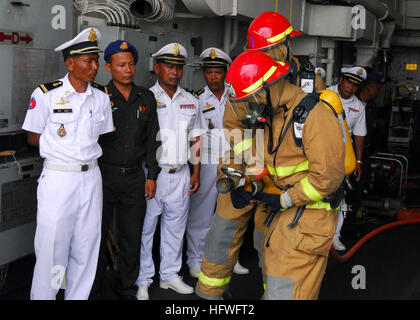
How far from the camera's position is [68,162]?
3131 mm

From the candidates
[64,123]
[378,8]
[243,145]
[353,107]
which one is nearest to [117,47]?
[64,123]

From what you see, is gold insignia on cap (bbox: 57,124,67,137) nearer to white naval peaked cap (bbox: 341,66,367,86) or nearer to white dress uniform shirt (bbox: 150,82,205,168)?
white dress uniform shirt (bbox: 150,82,205,168)

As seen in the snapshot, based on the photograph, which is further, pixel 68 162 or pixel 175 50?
pixel 175 50

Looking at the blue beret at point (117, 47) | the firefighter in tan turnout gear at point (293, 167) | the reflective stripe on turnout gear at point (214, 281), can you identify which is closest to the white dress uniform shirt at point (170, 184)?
the blue beret at point (117, 47)

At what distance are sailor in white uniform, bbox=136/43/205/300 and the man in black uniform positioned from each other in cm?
12

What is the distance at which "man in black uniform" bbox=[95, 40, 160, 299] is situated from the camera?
356 centimetres

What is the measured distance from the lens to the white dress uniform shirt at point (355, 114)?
5.41 m

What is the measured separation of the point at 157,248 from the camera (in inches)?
195

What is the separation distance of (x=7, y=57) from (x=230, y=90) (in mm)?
1373

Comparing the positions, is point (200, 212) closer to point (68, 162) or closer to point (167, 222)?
point (167, 222)

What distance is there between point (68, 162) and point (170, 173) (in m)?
0.97

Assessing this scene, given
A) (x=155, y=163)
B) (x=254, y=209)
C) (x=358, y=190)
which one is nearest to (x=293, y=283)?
(x=254, y=209)

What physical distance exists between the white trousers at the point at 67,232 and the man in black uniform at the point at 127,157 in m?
0.27

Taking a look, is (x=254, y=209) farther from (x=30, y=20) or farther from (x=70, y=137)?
(x=30, y=20)
